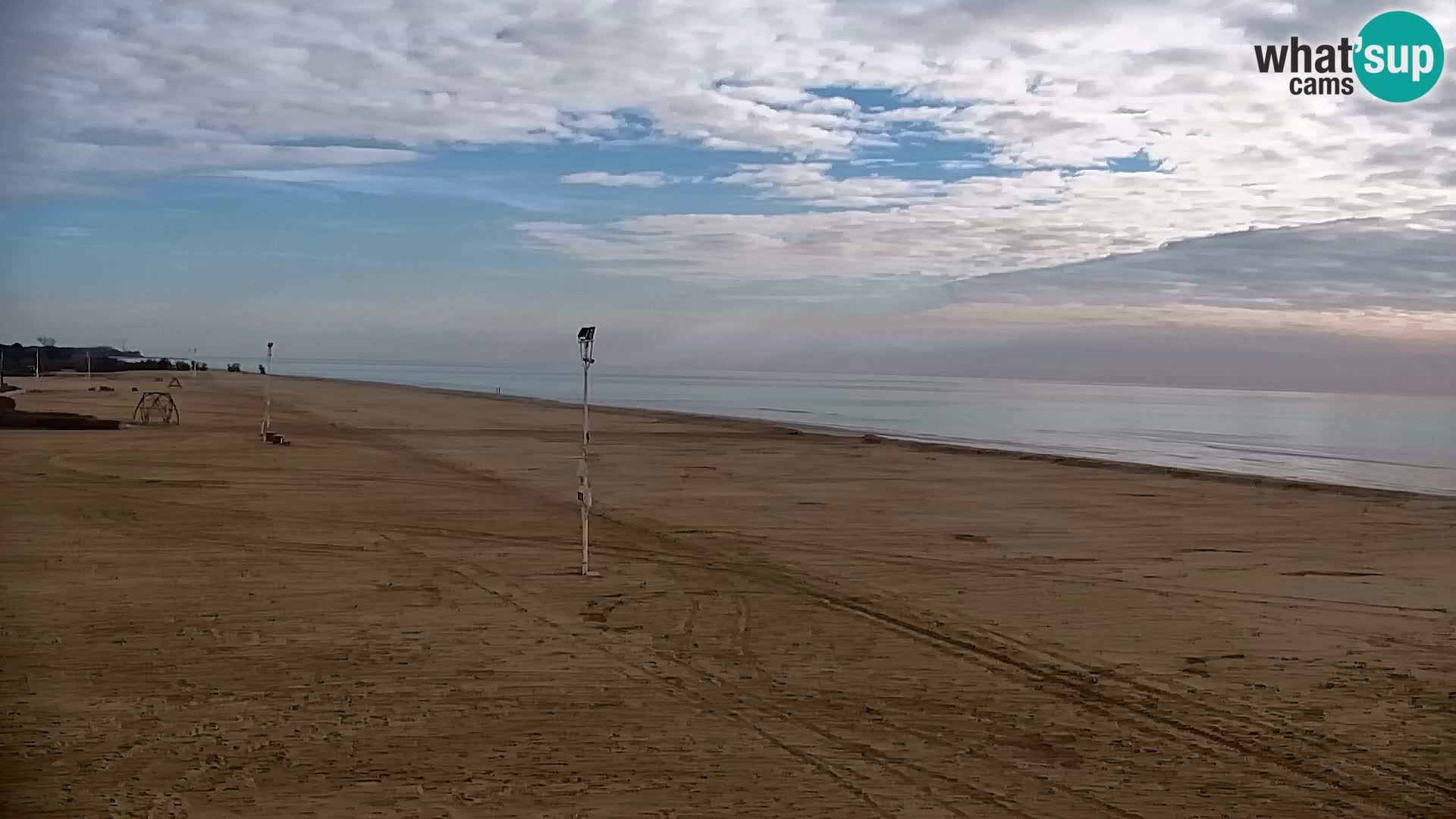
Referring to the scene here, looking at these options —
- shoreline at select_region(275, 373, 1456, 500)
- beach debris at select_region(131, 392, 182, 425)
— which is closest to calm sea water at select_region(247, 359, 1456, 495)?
shoreline at select_region(275, 373, 1456, 500)

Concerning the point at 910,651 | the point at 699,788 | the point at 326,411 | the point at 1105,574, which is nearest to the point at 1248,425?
the point at 326,411

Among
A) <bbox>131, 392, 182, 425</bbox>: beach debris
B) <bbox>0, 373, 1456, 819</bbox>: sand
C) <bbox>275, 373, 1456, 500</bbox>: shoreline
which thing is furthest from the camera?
<bbox>131, 392, 182, 425</bbox>: beach debris

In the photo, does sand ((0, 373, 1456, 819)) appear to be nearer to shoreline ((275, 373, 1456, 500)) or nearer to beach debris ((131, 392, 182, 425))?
shoreline ((275, 373, 1456, 500))

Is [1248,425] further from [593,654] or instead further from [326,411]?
[593,654]

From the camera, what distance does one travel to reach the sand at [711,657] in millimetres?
6105

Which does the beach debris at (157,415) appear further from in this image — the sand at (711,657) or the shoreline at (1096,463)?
the shoreline at (1096,463)

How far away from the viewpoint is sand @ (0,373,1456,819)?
6.11 m

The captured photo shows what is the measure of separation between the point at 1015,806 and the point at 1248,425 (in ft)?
173

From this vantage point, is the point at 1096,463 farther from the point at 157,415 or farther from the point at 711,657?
the point at 157,415

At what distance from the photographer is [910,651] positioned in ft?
29.6

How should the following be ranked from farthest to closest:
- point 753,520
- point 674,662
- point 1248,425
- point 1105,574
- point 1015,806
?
point 1248,425
point 753,520
point 1105,574
point 674,662
point 1015,806

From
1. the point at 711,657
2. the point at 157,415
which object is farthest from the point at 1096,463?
the point at 157,415

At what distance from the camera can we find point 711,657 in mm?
8695

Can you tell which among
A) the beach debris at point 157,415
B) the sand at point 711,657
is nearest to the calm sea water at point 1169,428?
the sand at point 711,657
